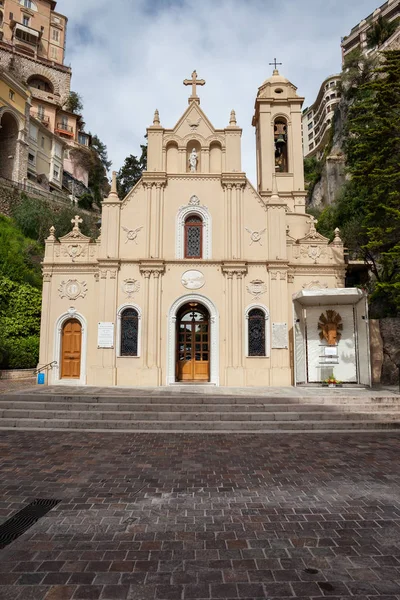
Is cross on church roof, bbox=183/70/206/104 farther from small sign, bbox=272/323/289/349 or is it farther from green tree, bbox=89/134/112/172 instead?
green tree, bbox=89/134/112/172

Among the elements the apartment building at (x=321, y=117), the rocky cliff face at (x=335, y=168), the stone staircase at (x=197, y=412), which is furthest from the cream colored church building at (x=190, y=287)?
the apartment building at (x=321, y=117)

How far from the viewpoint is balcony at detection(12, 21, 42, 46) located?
5912 centimetres

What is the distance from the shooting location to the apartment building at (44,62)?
54.8m

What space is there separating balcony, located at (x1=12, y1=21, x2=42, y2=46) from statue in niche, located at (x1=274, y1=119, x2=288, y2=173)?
57354 millimetres

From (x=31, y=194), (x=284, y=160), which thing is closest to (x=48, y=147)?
(x=31, y=194)

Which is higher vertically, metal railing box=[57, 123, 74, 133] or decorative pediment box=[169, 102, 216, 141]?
metal railing box=[57, 123, 74, 133]

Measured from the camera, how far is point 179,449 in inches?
332

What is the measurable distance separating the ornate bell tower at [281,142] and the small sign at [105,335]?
37.0 ft

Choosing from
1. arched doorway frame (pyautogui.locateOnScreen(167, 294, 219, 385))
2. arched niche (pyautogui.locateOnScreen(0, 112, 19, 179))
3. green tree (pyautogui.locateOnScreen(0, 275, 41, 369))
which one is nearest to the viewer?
arched doorway frame (pyautogui.locateOnScreen(167, 294, 219, 385))

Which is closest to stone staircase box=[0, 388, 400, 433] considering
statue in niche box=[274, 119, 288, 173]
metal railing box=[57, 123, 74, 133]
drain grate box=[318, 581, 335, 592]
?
drain grate box=[318, 581, 335, 592]

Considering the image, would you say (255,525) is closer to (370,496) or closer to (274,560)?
(274,560)

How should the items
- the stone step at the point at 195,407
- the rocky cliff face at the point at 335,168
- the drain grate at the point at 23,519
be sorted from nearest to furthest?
1. the drain grate at the point at 23,519
2. the stone step at the point at 195,407
3. the rocky cliff face at the point at 335,168

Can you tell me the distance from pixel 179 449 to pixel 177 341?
384 inches

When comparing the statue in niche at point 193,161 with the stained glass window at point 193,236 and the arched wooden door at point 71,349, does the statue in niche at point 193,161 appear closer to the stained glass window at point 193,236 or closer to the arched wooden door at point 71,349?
the stained glass window at point 193,236
